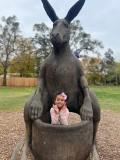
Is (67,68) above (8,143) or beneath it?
above

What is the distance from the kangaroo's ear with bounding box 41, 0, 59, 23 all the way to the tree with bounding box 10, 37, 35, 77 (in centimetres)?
4228

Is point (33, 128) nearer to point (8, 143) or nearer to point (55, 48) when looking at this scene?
point (55, 48)

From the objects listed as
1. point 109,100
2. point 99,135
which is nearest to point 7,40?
point 109,100

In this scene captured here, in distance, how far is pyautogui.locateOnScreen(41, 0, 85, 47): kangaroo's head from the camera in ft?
14.0

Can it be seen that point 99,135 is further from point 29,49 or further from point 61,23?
point 29,49

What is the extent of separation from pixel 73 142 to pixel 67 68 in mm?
954

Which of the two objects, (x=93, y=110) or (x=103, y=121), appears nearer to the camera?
(x=93, y=110)

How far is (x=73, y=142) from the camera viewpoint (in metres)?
3.90

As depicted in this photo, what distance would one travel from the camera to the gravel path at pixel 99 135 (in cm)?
663

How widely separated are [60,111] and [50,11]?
115 cm

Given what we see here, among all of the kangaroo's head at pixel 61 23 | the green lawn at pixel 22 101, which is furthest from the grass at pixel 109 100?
the kangaroo's head at pixel 61 23

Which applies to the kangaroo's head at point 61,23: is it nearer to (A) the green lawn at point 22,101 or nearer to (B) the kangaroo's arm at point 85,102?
(B) the kangaroo's arm at point 85,102

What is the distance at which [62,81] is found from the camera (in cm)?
449

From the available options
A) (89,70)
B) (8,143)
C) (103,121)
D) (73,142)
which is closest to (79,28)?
(89,70)
